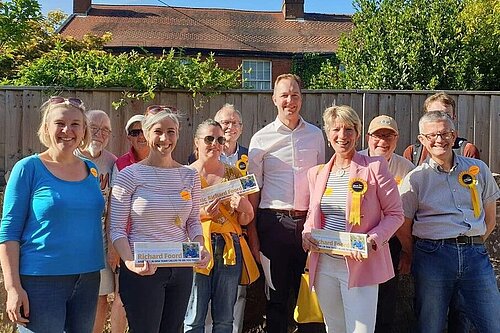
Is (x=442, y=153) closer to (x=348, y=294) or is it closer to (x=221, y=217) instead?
(x=348, y=294)

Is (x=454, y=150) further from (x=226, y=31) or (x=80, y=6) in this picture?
(x=80, y=6)

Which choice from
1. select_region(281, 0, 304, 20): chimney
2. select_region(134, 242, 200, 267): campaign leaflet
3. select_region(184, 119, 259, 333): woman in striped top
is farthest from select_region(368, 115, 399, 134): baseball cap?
select_region(281, 0, 304, 20): chimney

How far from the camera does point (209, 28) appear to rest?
23234mm

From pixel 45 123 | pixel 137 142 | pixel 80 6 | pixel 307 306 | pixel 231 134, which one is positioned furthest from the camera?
pixel 80 6

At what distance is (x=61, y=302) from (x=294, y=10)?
78.7 ft

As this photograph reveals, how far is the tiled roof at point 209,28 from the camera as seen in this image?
2125 cm

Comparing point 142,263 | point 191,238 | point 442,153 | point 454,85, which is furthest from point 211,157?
point 454,85

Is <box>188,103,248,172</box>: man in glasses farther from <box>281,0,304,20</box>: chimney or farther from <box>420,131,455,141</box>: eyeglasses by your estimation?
<box>281,0,304,20</box>: chimney

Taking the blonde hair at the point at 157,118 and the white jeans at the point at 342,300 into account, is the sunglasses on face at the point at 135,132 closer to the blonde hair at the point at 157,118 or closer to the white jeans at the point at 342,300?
the blonde hair at the point at 157,118

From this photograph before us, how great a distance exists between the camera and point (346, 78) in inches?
376

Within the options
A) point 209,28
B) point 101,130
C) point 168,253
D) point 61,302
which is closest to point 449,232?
point 168,253

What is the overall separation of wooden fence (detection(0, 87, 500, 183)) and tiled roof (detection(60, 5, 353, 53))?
14.3 m

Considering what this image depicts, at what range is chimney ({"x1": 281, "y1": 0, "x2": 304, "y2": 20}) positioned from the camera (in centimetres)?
2520

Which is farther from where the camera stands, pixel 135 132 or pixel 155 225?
pixel 135 132
